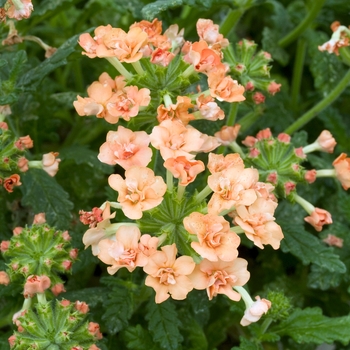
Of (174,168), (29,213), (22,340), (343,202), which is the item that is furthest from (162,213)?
(343,202)

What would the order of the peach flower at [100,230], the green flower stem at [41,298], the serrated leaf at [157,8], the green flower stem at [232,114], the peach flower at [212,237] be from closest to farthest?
the peach flower at [212,237], the peach flower at [100,230], the green flower stem at [41,298], the serrated leaf at [157,8], the green flower stem at [232,114]

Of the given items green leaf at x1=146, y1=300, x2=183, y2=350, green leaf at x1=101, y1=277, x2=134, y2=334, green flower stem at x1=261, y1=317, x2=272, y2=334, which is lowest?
green flower stem at x1=261, y1=317, x2=272, y2=334

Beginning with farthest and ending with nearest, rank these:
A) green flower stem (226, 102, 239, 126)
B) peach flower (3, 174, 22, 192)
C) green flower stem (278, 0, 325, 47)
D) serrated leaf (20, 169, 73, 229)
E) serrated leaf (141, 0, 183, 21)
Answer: green flower stem (278, 0, 325, 47)
green flower stem (226, 102, 239, 126)
serrated leaf (20, 169, 73, 229)
serrated leaf (141, 0, 183, 21)
peach flower (3, 174, 22, 192)

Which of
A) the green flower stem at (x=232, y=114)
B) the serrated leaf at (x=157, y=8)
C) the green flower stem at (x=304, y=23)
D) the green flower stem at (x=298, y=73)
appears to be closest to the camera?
the serrated leaf at (x=157, y=8)

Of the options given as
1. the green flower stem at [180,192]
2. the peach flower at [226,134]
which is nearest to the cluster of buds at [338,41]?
the peach flower at [226,134]

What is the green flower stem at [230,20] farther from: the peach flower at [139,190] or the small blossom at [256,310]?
the small blossom at [256,310]

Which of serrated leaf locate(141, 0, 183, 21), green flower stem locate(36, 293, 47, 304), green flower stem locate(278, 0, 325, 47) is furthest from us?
green flower stem locate(278, 0, 325, 47)

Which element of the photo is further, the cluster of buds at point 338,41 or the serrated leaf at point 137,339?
the cluster of buds at point 338,41

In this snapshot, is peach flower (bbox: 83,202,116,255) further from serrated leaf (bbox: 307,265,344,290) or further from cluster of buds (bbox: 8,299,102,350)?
serrated leaf (bbox: 307,265,344,290)

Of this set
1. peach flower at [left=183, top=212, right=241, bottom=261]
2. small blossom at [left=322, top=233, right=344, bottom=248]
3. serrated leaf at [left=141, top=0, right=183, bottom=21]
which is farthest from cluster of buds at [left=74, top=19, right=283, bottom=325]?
small blossom at [left=322, top=233, right=344, bottom=248]
